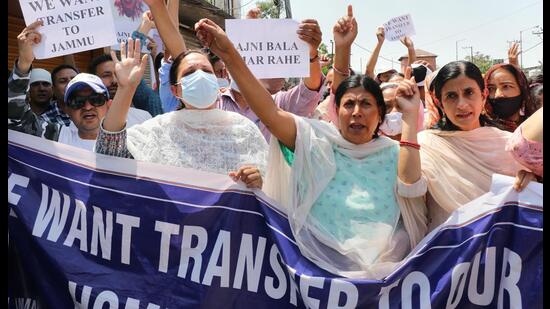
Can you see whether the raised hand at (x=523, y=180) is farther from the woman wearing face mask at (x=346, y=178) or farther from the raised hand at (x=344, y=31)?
the raised hand at (x=344, y=31)

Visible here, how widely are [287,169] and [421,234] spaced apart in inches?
25.1

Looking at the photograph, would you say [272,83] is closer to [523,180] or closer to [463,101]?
[463,101]

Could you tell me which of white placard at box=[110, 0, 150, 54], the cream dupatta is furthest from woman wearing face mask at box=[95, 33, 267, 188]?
white placard at box=[110, 0, 150, 54]

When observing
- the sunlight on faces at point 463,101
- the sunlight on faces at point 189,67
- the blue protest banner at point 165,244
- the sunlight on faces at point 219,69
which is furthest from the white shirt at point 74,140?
the sunlight on faces at point 463,101

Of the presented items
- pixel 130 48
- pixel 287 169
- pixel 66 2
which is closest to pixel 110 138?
pixel 130 48

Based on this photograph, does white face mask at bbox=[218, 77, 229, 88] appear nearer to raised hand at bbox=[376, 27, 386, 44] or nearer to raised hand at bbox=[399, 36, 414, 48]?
raised hand at bbox=[376, 27, 386, 44]

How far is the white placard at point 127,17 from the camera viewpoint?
13.6ft

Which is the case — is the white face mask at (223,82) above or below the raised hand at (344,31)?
below

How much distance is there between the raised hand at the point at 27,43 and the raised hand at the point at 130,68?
592 millimetres

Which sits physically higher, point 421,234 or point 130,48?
point 130,48

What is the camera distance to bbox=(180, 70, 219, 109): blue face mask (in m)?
2.52

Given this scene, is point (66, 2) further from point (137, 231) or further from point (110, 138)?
point (137, 231)
